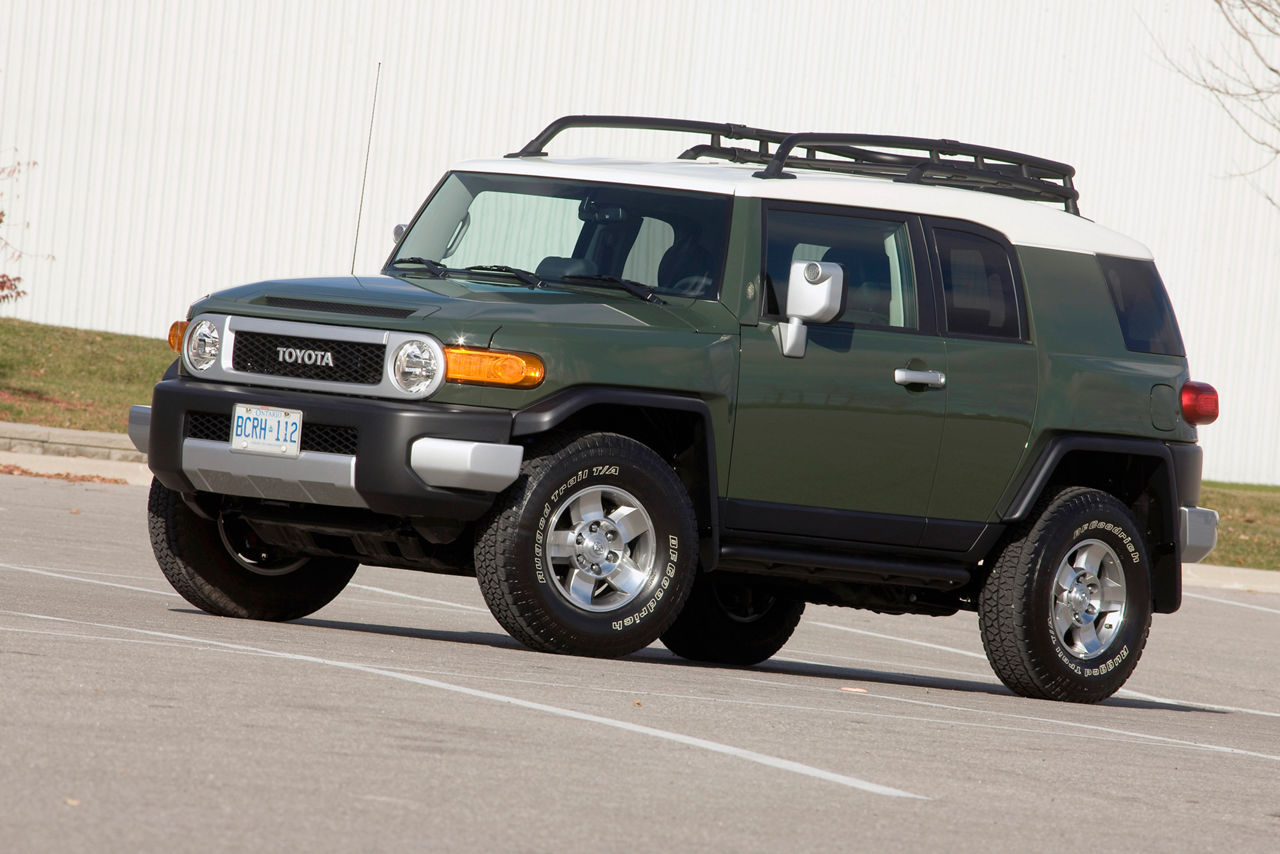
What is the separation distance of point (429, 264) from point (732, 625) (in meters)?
2.53

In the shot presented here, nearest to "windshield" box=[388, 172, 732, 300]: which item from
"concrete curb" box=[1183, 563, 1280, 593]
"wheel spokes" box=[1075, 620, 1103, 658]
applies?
"wheel spokes" box=[1075, 620, 1103, 658]

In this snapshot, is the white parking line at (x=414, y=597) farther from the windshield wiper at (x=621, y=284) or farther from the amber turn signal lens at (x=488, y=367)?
the amber turn signal lens at (x=488, y=367)

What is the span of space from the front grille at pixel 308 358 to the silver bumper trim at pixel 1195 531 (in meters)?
3.94

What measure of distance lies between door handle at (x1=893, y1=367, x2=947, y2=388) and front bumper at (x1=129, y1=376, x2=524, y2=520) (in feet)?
5.95

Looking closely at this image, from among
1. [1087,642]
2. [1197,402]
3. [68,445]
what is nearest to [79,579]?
[1087,642]

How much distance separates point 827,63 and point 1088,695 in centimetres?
2166

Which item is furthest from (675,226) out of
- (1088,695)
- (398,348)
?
(1088,695)

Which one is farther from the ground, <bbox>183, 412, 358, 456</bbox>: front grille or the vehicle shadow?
<bbox>183, 412, 358, 456</bbox>: front grille

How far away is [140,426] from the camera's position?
27.6ft

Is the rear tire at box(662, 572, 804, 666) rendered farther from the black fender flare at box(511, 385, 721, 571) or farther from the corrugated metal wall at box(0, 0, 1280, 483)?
the corrugated metal wall at box(0, 0, 1280, 483)

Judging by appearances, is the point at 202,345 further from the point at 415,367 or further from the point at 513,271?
the point at 513,271

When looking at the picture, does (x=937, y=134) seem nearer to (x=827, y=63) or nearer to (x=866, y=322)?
(x=827, y=63)

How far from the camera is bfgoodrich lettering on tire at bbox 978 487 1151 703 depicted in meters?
8.82

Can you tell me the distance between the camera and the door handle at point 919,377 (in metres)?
8.55
